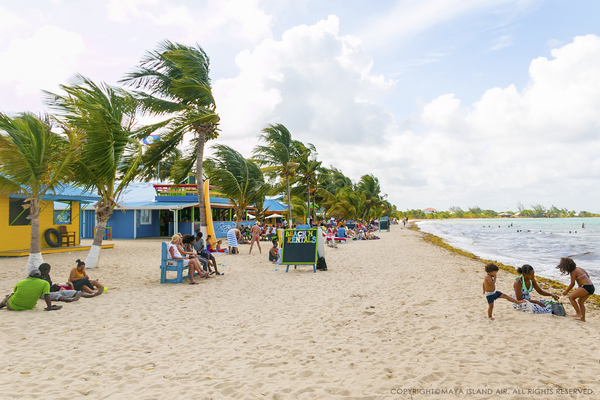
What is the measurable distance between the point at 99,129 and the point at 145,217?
14870mm

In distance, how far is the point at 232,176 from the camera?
16.4 metres

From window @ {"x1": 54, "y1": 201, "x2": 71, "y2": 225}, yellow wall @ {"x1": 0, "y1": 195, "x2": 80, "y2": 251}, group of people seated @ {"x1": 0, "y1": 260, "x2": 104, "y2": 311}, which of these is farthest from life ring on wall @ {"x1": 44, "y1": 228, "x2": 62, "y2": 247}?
Answer: group of people seated @ {"x1": 0, "y1": 260, "x2": 104, "y2": 311}

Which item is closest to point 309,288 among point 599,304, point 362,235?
point 599,304

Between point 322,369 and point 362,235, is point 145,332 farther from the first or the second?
point 362,235

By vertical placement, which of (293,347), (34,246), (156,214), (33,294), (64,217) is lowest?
(293,347)

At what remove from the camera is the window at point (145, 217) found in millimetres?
22078

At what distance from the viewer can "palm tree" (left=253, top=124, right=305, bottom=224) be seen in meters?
21.3

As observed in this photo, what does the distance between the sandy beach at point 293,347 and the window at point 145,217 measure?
15454mm

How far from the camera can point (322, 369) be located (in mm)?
3449

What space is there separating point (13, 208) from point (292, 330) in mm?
Answer: 13024

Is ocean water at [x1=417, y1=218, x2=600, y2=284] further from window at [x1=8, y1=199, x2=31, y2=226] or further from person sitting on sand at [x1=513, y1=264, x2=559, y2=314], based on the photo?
window at [x1=8, y1=199, x2=31, y2=226]

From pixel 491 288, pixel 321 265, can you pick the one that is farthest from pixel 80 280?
pixel 491 288

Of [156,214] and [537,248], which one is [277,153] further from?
[537,248]

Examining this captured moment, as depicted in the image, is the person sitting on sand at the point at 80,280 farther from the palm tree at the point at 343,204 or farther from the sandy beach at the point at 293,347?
the palm tree at the point at 343,204
